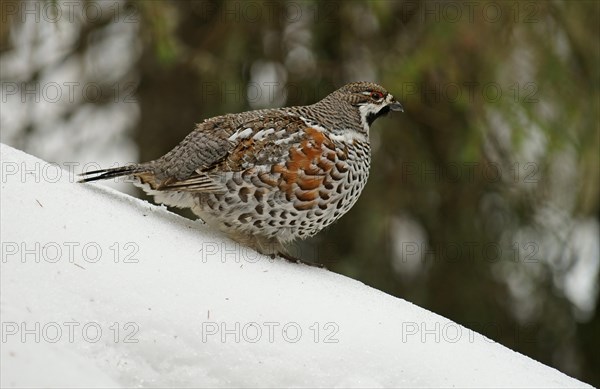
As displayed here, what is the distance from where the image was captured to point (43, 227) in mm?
3287

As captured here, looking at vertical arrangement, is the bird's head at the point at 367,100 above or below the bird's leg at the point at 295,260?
above

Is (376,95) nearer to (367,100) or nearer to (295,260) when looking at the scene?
(367,100)

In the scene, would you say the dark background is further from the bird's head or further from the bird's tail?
the bird's tail

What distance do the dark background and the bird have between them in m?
1.27

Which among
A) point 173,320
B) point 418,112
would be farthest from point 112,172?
point 418,112

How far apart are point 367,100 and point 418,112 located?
5.69ft

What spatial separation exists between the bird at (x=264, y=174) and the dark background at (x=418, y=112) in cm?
127

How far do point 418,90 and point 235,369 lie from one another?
355cm

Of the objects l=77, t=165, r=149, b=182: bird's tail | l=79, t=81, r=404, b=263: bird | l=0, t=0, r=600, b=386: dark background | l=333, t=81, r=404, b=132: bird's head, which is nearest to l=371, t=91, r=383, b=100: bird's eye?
l=333, t=81, r=404, b=132: bird's head

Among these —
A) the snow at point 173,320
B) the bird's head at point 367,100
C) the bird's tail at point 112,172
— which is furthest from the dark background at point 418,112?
the snow at point 173,320

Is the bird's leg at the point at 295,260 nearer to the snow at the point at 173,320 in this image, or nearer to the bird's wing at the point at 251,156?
the bird's wing at the point at 251,156

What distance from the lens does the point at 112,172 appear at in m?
4.27

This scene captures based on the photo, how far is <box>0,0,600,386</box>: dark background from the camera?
5.85m

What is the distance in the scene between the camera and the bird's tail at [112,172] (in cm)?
414
